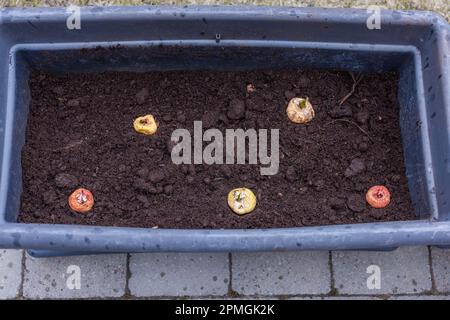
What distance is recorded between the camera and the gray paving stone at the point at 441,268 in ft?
6.01

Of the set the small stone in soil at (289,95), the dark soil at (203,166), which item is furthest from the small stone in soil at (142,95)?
the small stone in soil at (289,95)

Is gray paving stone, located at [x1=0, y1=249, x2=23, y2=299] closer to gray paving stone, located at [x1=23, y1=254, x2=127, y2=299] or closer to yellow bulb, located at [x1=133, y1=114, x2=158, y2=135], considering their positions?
gray paving stone, located at [x1=23, y1=254, x2=127, y2=299]

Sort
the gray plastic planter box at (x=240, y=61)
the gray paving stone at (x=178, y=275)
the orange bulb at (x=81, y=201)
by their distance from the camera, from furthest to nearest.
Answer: the gray paving stone at (x=178, y=275) < the orange bulb at (x=81, y=201) < the gray plastic planter box at (x=240, y=61)

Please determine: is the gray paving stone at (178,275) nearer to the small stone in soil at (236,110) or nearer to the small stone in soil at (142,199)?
the small stone in soil at (142,199)

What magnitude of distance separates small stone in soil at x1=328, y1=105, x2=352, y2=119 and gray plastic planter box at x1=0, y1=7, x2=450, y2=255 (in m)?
A: 0.11

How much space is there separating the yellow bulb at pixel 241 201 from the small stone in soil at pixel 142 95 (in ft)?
1.12

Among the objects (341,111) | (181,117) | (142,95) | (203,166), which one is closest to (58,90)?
(142,95)

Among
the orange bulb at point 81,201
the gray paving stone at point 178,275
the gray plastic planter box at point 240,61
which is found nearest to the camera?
the gray plastic planter box at point 240,61

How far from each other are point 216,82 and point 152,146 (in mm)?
243

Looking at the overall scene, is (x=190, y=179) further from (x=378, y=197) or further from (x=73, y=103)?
(x=378, y=197)

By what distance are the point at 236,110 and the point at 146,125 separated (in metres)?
0.24

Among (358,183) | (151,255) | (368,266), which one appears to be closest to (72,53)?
(151,255)

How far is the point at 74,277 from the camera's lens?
180cm
